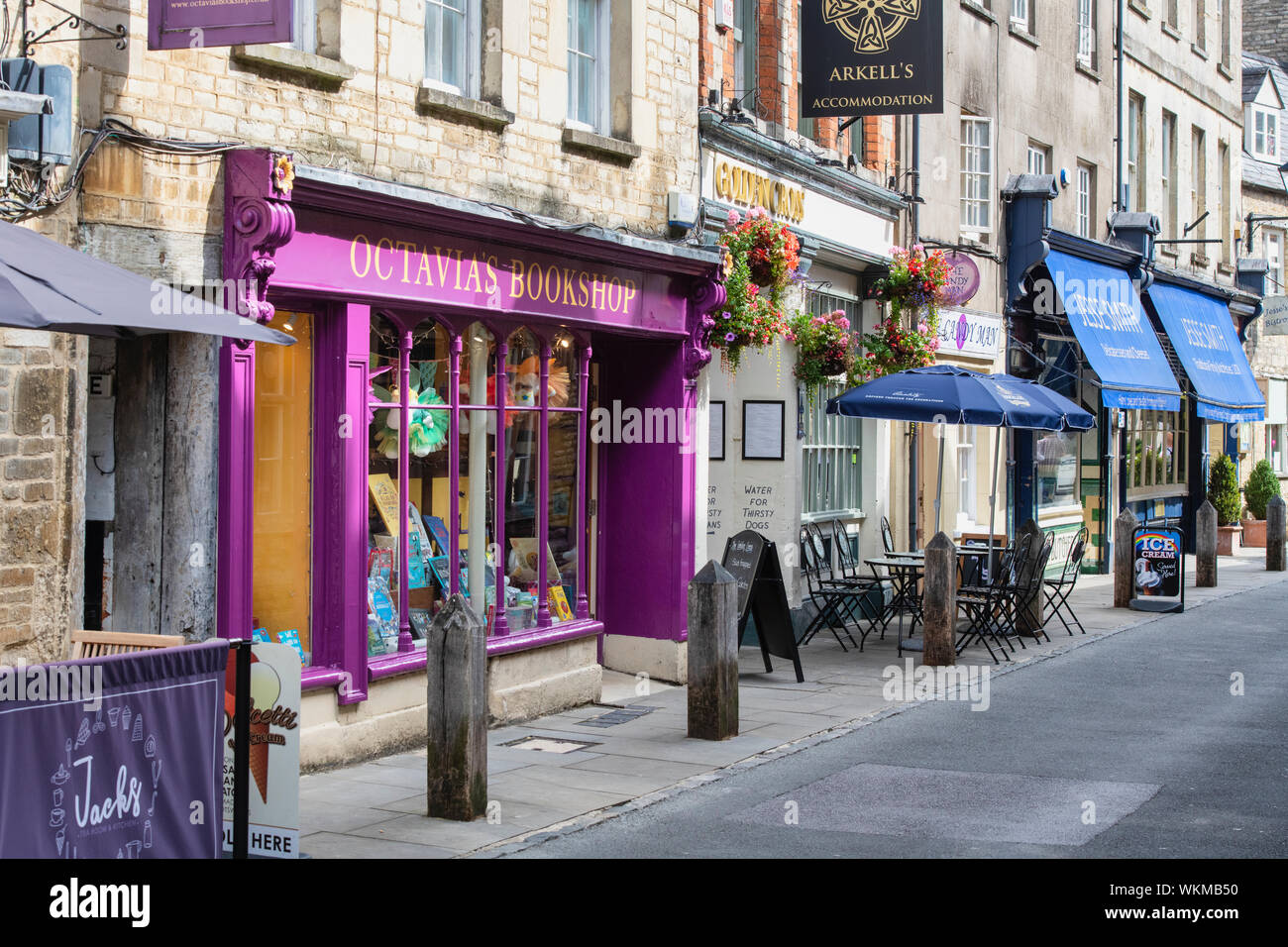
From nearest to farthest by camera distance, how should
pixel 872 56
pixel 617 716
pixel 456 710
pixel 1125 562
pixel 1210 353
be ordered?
pixel 456 710, pixel 617 716, pixel 872 56, pixel 1125 562, pixel 1210 353

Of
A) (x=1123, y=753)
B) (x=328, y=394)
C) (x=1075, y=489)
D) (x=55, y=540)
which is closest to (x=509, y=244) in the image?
(x=328, y=394)

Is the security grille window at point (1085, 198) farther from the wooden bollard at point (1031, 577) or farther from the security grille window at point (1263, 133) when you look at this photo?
the security grille window at point (1263, 133)

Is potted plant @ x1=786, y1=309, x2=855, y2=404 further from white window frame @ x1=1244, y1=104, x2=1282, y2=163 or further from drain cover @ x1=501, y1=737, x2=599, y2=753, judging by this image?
white window frame @ x1=1244, y1=104, x2=1282, y2=163

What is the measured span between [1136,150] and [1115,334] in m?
4.88

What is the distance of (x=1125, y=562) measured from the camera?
18484mm

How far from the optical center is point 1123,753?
382 inches

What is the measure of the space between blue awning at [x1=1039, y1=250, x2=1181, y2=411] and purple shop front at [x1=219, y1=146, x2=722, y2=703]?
1031 centimetres

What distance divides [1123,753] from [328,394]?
552 centimetres

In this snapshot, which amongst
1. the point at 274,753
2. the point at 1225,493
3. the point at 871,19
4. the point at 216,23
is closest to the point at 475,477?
the point at 216,23

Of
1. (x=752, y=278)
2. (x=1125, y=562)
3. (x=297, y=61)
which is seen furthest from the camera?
(x=1125, y=562)

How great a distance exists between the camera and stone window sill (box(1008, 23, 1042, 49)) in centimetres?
2075

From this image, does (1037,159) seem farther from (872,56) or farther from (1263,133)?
(1263,133)

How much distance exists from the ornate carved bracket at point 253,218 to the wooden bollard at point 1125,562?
1280 cm

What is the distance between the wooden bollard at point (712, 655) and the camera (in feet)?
32.6
